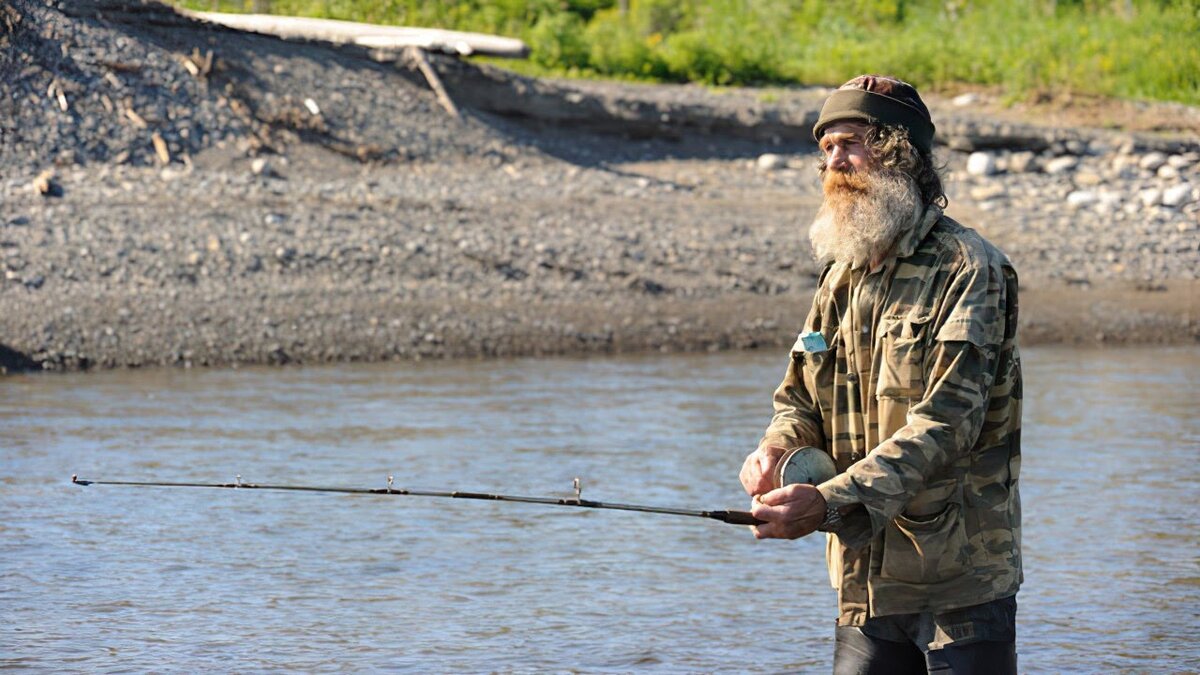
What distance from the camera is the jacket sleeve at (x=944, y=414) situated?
2.91 meters

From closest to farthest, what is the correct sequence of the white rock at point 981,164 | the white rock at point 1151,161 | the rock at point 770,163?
the rock at point 770,163 → the white rock at point 981,164 → the white rock at point 1151,161

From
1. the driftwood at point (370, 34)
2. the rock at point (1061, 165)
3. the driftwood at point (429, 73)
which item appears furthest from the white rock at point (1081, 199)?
the driftwood at point (429, 73)

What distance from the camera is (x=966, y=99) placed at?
2056cm

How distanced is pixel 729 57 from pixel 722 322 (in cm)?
861

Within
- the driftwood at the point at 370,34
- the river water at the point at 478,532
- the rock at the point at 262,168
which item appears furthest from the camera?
the driftwood at the point at 370,34

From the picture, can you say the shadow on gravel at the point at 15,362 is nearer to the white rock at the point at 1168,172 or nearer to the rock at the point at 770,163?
the rock at the point at 770,163

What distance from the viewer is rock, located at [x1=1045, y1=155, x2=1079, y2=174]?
17.0 metres

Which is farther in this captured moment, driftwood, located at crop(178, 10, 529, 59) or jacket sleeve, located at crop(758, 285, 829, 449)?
driftwood, located at crop(178, 10, 529, 59)

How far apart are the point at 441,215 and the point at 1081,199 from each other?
5881mm

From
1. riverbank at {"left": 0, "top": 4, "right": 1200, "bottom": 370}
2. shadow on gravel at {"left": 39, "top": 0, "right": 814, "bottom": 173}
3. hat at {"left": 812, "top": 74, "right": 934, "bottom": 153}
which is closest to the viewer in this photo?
hat at {"left": 812, "top": 74, "right": 934, "bottom": 153}

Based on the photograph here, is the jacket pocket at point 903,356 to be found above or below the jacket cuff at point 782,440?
above

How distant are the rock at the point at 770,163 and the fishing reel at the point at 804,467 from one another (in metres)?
13.3

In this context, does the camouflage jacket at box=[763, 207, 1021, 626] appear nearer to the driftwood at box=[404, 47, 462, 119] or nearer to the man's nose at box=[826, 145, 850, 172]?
the man's nose at box=[826, 145, 850, 172]

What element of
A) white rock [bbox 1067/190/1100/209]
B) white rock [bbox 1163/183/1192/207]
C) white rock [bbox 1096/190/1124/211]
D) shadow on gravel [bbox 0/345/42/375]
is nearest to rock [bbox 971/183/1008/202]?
white rock [bbox 1067/190/1100/209]
